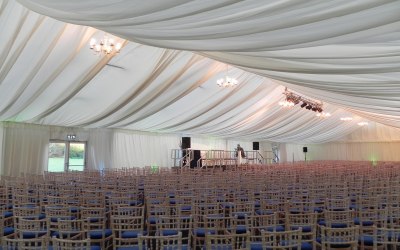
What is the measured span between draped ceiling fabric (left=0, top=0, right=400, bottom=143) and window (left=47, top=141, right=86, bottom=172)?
1911 mm

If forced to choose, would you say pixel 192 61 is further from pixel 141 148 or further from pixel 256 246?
pixel 256 246

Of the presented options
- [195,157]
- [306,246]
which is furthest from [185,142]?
[306,246]

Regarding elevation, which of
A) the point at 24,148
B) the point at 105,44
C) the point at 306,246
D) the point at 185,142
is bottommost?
the point at 306,246

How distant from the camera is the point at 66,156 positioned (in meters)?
19.0

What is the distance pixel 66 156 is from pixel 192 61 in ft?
28.6

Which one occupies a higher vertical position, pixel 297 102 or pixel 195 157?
pixel 297 102

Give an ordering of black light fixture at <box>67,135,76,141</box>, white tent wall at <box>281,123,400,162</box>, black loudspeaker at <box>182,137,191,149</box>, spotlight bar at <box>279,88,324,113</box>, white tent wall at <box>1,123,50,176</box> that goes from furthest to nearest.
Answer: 1. white tent wall at <box>281,123,400,162</box>
2. black loudspeaker at <box>182,137,191,149</box>
3. spotlight bar at <box>279,88,324,113</box>
4. black light fixture at <box>67,135,76,141</box>
5. white tent wall at <box>1,123,50,176</box>

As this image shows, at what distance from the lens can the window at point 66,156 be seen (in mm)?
18797

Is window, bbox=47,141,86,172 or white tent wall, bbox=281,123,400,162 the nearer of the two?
window, bbox=47,141,86,172

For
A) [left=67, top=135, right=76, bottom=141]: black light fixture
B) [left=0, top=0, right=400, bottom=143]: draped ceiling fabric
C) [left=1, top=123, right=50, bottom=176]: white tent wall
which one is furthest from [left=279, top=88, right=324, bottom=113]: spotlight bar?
[left=1, top=123, right=50, bottom=176]: white tent wall

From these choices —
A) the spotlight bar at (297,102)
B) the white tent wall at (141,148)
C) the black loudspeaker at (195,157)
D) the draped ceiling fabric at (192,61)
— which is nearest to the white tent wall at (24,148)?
the draped ceiling fabric at (192,61)

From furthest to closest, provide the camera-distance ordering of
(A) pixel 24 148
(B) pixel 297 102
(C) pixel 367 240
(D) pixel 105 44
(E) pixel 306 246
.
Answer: (B) pixel 297 102
(A) pixel 24 148
(D) pixel 105 44
(C) pixel 367 240
(E) pixel 306 246

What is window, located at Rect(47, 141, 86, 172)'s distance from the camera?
18.8m

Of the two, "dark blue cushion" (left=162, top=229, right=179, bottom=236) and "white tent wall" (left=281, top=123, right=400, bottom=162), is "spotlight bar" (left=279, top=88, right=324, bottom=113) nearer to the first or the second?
"white tent wall" (left=281, top=123, right=400, bottom=162)
